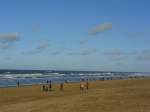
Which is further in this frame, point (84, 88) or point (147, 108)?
point (84, 88)

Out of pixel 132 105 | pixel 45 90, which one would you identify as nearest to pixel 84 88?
pixel 45 90

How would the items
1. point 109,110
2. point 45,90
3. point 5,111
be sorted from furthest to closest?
point 45,90
point 5,111
point 109,110

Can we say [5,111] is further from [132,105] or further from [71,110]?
[132,105]

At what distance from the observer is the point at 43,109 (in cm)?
2475

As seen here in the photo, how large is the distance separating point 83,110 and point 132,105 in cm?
413

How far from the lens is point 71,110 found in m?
23.6

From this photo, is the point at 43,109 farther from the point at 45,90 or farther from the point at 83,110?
the point at 45,90

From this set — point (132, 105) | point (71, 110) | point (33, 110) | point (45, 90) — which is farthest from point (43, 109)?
point (45, 90)

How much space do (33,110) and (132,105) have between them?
728 centimetres

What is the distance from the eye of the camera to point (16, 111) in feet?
79.6

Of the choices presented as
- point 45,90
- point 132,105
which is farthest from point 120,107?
point 45,90

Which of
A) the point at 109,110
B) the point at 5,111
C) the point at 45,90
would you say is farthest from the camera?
the point at 45,90

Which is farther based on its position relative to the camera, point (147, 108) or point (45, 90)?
point (45, 90)

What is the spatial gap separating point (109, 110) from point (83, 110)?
177 cm
